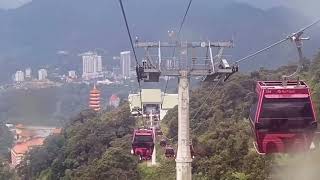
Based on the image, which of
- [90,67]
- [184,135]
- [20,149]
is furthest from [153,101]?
[90,67]

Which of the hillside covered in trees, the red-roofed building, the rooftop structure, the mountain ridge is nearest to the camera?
the hillside covered in trees

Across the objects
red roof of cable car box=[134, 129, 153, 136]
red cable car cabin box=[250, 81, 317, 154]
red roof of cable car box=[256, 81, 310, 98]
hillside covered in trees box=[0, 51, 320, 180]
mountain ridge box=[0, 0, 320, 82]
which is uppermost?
mountain ridge box=[0, 0, 320, 82]

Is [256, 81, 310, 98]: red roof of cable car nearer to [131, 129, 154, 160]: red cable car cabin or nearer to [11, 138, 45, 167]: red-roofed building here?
[131, 129, 154, 160]: red cable car cabin

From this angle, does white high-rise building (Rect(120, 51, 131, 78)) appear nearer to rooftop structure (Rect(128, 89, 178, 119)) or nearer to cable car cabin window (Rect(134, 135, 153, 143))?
Answer: rooftop structure (Rect(128, 89, 178, 119))

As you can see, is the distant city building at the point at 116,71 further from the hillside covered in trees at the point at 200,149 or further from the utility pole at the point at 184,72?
the utility pole at the point at 184,72

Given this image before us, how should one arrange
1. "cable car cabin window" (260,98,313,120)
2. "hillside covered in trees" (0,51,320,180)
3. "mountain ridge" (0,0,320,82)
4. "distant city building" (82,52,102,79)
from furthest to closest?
1. "distant city building" (82,52,102,79)
2. "mountain ridge" (0,0,320,82)
3. "hillside covered in trees" (0,51,320,180)
4. "cable car cabin window" (260,98,313,120)

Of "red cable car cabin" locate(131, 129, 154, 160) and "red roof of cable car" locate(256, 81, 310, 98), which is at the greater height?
"red roof of cable car" locate(256, 81, 310, 98)

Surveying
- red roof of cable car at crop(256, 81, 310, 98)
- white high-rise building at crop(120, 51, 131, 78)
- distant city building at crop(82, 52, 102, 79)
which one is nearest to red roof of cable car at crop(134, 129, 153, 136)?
red roof of cable car at crop(256, 81, 310, 98)

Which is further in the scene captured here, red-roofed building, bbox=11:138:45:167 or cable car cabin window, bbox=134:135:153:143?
red-roofed building, bbox=11:138:45:167
